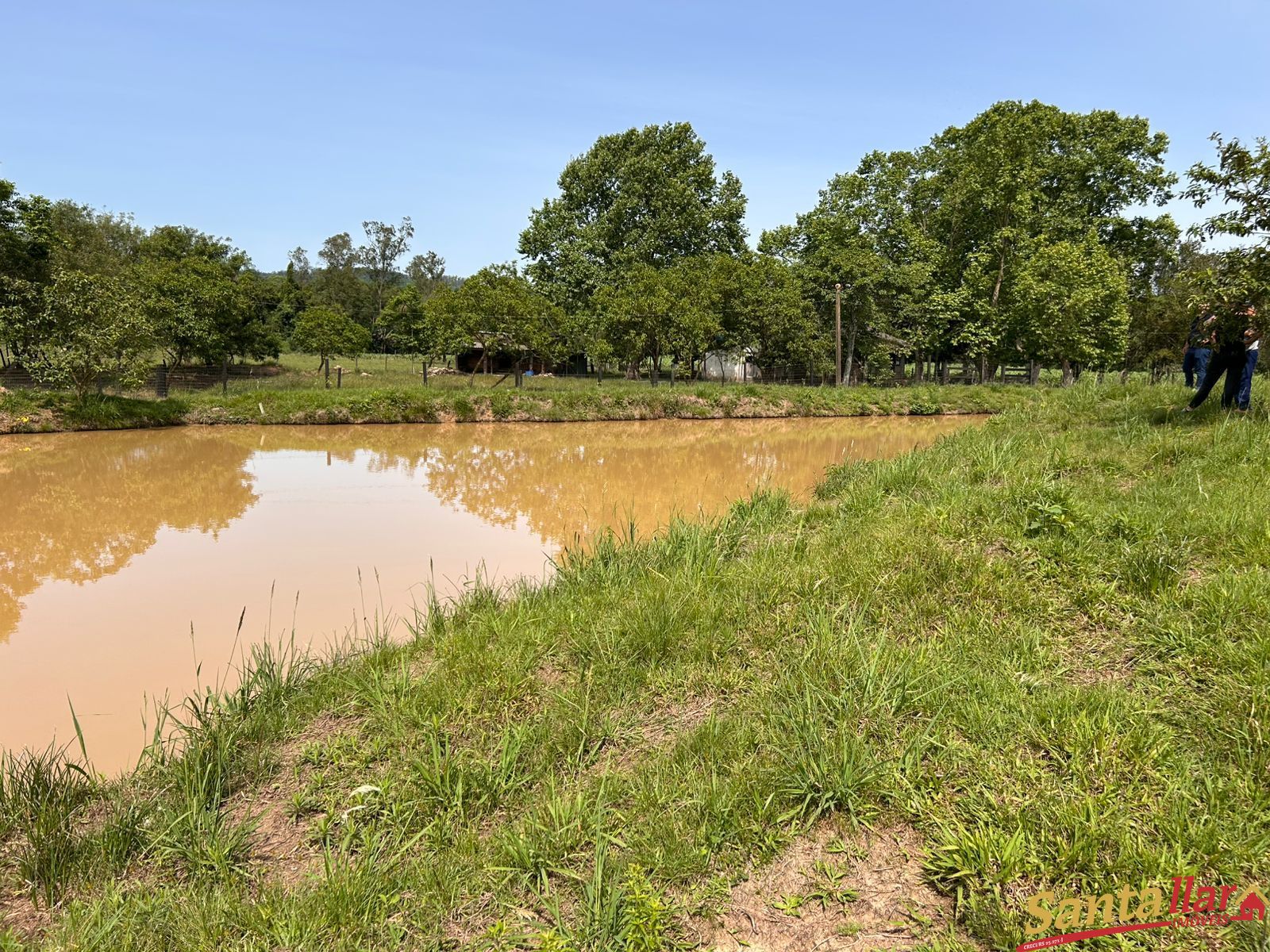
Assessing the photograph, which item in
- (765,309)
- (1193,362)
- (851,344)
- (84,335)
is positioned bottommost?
(1193,362)

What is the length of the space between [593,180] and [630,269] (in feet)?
26.9

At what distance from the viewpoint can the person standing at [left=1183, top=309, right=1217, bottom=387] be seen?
6.95 m

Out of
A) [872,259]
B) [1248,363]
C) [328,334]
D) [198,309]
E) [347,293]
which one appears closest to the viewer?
[1248,363]

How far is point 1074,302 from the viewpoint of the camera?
31125mm

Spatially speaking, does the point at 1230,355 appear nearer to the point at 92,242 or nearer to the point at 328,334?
the point at 328,334

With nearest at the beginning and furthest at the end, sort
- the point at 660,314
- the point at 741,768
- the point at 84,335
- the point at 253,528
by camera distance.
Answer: the point at 741,768 < the point at 253,528 < the point at 84,335 < the point at 660,314

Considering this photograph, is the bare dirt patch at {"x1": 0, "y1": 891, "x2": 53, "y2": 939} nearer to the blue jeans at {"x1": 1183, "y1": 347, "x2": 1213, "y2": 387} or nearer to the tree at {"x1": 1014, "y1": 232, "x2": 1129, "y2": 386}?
the blue jeans at {"x1": 1183, "y1": 347, "x2": 1213, "y2": 387}

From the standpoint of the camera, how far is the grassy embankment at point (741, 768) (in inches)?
89.6

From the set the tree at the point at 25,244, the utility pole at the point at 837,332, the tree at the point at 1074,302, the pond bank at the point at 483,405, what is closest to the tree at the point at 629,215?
the utility pole at the point at 837,332

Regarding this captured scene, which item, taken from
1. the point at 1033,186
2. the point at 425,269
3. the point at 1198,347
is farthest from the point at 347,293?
the point at 1198,347

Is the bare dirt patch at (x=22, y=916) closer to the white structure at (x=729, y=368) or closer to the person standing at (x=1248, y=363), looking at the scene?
the person standing at (x=1248, y=363)

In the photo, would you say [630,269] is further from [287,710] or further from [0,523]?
[287,710]

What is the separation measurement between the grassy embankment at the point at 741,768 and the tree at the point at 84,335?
19500mm

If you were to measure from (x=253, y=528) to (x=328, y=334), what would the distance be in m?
27.1
